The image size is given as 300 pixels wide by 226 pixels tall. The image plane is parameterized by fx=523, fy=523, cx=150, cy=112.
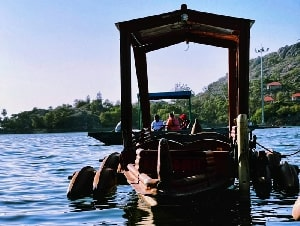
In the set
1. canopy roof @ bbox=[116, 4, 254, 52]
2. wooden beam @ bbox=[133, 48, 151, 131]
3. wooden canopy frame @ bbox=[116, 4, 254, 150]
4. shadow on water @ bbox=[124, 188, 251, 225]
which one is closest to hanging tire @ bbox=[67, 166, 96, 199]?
wooden canopy frame @ bbox=[116, 4, 254, 150]

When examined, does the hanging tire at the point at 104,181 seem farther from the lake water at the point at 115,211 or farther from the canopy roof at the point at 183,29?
the canopy roof at the point at 183,29

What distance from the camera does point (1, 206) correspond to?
42.1 feet

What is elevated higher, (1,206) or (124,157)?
(124,157)

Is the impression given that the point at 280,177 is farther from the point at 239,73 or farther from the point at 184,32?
the point at 184,32

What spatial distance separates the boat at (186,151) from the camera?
32.8 feet

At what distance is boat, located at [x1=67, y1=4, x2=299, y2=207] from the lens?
9.99 metres

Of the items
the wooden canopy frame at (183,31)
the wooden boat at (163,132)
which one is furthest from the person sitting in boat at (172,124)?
the wooden canopy frame at (183,31)

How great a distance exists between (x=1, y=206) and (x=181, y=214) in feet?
16.0

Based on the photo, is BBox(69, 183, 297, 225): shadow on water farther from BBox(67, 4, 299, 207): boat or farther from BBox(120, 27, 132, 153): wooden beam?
BBox(120, 27, 132, 153): wooden beam

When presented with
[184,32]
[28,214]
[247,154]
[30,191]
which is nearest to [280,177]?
[247,154]

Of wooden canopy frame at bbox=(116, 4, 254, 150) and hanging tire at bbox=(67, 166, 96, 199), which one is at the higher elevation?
wooden canopy frame at bbox=(116, 4, 254, 150)

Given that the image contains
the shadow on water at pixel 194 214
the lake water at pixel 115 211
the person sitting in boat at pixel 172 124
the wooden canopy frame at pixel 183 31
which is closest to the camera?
the shadow on water at pixel 194 214

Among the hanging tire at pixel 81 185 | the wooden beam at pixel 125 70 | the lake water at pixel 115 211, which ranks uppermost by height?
the wooden beam at pixel 125 70

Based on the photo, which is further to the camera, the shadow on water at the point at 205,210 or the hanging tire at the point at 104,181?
the hanging tire at the point at 104,181
